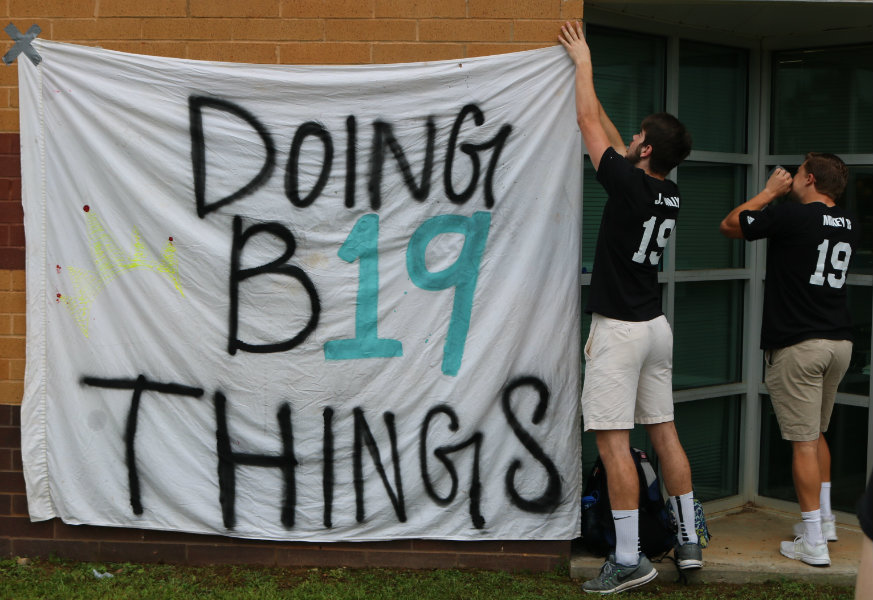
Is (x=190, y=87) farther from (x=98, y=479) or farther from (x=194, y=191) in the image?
(x=98, y=479)

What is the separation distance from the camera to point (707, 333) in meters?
5.36

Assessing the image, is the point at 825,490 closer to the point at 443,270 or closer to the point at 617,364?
the point at 617,364

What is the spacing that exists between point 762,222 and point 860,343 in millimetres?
1134

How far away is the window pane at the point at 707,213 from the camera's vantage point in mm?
5219

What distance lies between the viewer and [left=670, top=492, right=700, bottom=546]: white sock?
4.39m

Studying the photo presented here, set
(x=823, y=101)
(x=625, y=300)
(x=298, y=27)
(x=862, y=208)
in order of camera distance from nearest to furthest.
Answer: (x=625, y=300) < (x=298, y=27) < (x=862, y=208) < (x=823, y=101)

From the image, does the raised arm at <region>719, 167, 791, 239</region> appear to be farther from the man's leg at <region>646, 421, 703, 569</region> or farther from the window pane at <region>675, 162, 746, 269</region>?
the man's leg at <region>646, 421, 703, 569</region>

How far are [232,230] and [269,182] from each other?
0.28m

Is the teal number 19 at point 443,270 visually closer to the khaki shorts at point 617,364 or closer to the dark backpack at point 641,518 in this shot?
the khaki shorts at point 617,364

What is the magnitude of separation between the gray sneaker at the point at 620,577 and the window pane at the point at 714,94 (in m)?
2.22

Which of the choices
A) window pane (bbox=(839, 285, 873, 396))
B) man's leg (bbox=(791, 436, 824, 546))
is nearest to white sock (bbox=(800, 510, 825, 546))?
man's leg (bbox=(791, 436, 824, 546))

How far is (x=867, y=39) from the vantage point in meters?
5.07

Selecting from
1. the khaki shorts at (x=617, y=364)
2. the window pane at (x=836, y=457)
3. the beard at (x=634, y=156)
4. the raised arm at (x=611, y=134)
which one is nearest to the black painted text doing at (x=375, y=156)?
the raised arm at (x=611, y=134)

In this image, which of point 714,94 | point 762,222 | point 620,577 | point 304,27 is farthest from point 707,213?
point 304,27
